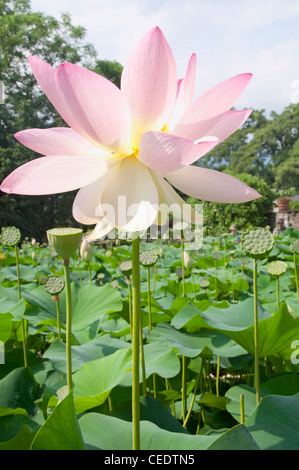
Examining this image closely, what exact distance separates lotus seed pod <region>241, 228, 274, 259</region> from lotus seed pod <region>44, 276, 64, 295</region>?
0.99 feet

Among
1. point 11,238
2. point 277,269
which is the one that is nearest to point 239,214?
point 277,269

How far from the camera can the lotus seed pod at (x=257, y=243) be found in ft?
1.46

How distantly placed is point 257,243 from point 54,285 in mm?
327

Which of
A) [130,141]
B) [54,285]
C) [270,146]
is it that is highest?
[270,146]

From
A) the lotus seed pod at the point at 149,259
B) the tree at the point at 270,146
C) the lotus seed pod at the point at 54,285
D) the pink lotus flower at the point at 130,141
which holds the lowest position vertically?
the lotus seed pod at the point at 54,285

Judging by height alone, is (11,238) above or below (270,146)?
below

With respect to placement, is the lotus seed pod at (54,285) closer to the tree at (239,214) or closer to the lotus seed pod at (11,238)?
the lotus seed pod at (11,238)

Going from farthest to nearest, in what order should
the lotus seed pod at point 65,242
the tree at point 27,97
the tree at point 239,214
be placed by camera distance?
the tree at point 27,97 < the tree at point 239,214 < the lotus seed pod at point 65,242

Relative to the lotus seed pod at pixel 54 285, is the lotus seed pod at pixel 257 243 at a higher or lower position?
higher

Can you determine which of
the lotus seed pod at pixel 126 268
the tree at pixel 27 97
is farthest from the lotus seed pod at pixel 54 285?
the tree at pixel 27 97

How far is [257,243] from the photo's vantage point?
1.49 ft

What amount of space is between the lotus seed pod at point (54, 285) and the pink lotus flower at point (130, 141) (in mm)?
347

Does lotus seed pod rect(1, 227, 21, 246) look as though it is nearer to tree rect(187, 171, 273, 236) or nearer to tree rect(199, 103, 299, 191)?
tree rect(187, 171, 273, 236)

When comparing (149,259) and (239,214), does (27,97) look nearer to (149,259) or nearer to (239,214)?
(239,214)
